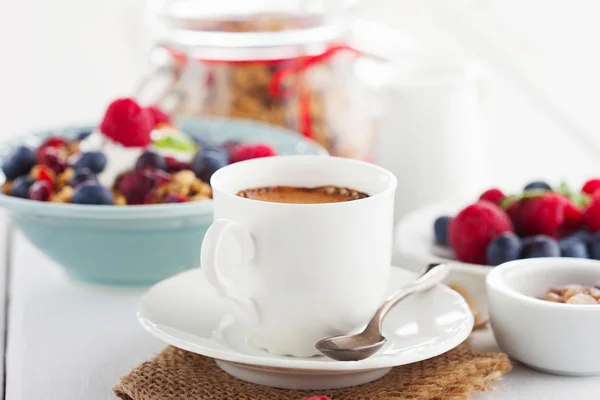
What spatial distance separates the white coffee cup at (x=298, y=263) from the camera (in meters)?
0.68

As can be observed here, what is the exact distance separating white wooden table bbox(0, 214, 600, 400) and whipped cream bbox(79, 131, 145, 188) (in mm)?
131

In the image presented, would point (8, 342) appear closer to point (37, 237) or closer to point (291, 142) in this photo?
point (37, 237)

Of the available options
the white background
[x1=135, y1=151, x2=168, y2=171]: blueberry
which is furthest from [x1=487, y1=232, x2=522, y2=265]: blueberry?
the white background

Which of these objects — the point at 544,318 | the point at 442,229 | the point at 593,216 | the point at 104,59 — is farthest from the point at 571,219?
the point at 104,59

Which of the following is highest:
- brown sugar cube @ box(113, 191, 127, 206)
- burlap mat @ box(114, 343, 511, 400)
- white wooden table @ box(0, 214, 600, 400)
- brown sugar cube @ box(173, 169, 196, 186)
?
brown sugar cube @ box(173, 169, 196, 186)

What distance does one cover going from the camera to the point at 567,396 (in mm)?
721

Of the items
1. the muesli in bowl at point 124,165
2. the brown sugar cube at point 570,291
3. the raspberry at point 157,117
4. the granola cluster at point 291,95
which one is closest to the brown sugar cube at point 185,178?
the muesli in bowl at point 124,165

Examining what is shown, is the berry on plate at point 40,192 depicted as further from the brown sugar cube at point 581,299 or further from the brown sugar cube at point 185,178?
the brown sugar cube at point 581,299

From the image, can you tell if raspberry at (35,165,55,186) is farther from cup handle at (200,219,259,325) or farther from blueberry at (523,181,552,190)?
blueberry at (523,181,552,190)

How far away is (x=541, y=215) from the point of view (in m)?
0.93

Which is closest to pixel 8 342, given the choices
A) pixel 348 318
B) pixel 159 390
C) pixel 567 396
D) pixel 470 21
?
pixel 159 390

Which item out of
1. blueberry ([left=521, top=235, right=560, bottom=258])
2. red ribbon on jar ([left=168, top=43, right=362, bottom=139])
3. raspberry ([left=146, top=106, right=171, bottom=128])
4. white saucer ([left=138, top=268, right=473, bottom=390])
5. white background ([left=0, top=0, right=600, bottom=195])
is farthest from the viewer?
white background ([left=0, top=0, right=600, bottom=195])

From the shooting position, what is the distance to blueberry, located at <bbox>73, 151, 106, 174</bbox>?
1017mm

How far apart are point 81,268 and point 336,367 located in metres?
0.43
